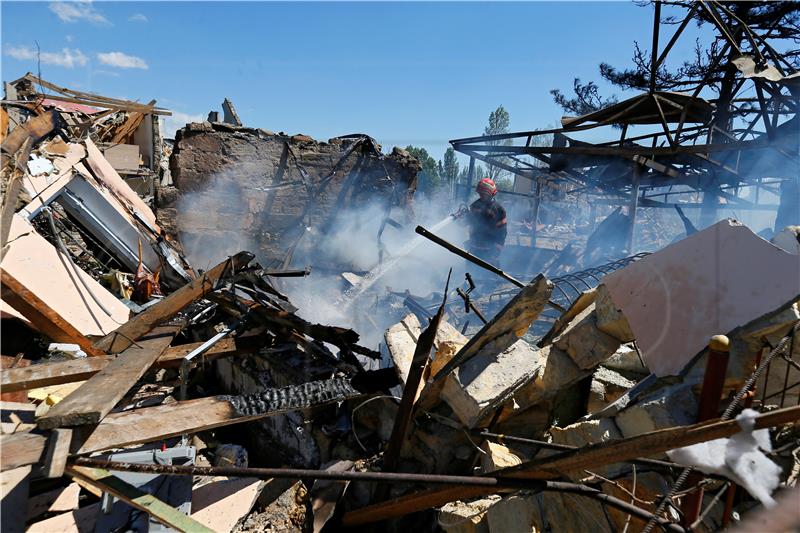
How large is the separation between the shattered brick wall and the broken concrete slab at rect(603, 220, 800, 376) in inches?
269

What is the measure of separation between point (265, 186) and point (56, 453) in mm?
7195

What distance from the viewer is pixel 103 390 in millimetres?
2527

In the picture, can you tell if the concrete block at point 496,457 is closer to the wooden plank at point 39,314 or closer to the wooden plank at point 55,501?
the wooden plank at point 55,501

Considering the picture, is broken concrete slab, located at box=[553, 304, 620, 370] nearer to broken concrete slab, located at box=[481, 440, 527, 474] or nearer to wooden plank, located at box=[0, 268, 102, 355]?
broken concrete slab, located at box=[481, 440, 527, 474]

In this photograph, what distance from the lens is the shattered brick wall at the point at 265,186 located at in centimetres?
804

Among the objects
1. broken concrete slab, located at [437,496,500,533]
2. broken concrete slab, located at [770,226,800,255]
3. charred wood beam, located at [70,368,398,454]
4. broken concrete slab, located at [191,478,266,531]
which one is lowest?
broken concrete slab, located at [191,478,266,531]

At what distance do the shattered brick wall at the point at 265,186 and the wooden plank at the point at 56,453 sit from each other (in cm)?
678

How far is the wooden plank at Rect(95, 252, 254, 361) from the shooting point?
3.99m

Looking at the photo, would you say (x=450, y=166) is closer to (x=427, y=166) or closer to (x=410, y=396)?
(x=427, y=166)

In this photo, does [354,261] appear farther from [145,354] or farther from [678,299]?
[678,299]

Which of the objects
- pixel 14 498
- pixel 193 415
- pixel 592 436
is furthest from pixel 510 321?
pixel 14 498

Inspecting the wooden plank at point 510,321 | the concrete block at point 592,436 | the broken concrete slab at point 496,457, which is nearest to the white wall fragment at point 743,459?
the concrete block at point 592,436

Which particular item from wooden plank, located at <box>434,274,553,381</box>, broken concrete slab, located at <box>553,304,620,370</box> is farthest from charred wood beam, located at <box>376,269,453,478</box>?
broken concrete slab, located at <box>553,304,620,370</box>

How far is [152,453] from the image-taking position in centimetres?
314
